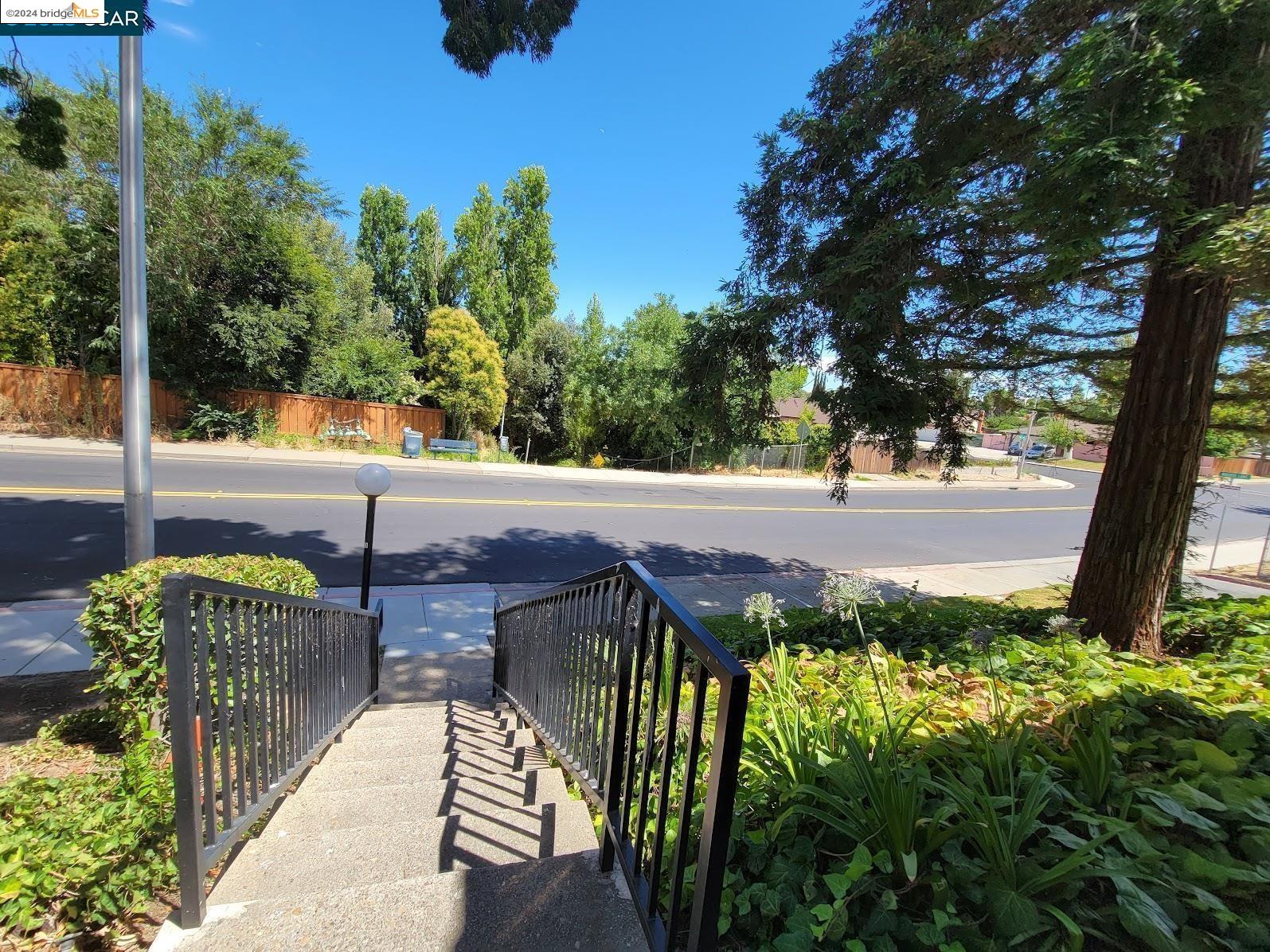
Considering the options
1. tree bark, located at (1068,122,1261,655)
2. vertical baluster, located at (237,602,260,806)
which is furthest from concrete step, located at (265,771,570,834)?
tree bark, located at (1068,122,1261,655)

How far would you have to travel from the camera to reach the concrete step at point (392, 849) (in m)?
1.98

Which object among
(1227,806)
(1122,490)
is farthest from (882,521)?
(1227,806)

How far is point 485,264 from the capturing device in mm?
28453

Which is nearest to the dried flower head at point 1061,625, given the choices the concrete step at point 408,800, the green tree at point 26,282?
the concrete step at point 408,800

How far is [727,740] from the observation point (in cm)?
109

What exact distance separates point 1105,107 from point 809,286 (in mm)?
1923

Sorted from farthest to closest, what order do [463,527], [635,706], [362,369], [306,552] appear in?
[362,369], [463,527], [306,552], [635,706]

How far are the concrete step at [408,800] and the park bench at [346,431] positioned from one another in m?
18.2

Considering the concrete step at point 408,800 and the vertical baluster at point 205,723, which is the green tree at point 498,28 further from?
the concrete step at point 408,800

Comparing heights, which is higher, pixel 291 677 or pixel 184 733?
pixel 184 733

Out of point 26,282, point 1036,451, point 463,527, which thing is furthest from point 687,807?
point 1036,451

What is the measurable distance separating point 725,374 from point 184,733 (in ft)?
14.0

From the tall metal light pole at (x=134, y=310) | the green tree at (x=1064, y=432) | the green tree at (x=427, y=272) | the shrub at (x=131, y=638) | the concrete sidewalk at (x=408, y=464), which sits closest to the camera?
the shrub at (x=131, y=638)

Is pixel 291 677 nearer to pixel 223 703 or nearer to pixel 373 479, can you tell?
pixel 223 703
